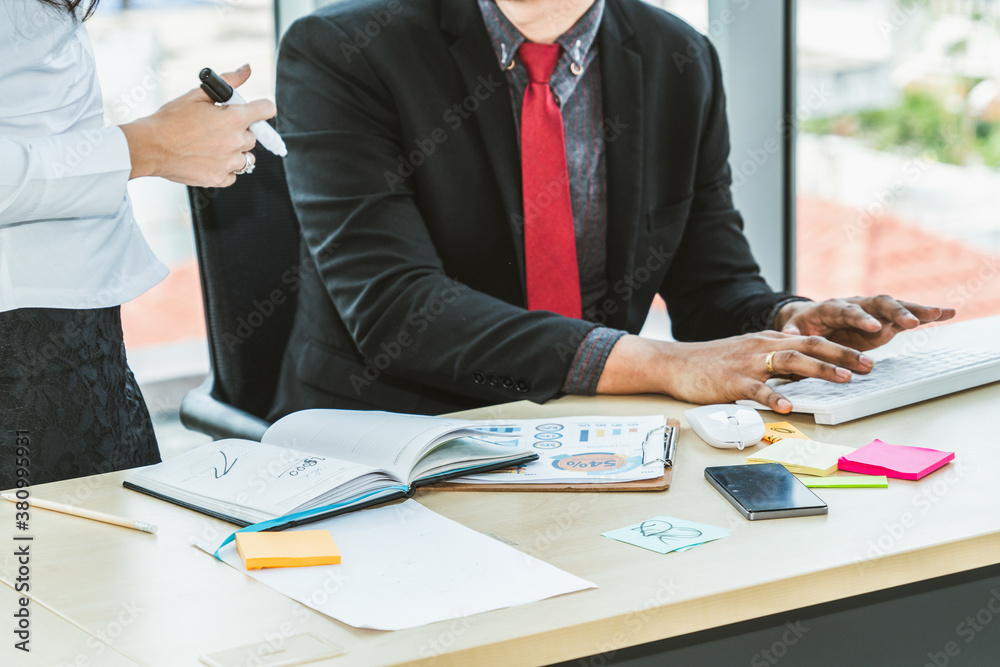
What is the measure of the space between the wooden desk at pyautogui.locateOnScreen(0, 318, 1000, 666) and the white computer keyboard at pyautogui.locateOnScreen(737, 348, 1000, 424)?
12 cm

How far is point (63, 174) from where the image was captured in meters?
0.97

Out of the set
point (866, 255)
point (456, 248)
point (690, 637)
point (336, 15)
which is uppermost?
point (336, 15)

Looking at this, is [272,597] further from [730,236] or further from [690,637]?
[730,236]

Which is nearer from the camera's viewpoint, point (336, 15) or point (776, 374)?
point (776, 374)

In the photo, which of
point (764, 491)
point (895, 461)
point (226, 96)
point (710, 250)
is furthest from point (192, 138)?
point (710, 250)

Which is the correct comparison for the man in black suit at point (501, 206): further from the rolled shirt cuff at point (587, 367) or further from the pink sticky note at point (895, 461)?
the pink sticky note at point (895, 461)

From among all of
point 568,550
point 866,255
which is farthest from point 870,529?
point 866,255

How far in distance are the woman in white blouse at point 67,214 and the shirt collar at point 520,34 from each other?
50 cm

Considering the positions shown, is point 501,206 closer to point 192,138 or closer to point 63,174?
point 192,138

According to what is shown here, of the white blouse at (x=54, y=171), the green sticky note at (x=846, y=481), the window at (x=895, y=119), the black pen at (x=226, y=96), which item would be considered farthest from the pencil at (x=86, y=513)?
the window at (x=895, y=119)

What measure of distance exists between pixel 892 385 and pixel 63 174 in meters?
0.98

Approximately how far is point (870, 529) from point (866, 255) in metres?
4.07

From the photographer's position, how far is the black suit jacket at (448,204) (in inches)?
51.5

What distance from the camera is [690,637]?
684 mm
